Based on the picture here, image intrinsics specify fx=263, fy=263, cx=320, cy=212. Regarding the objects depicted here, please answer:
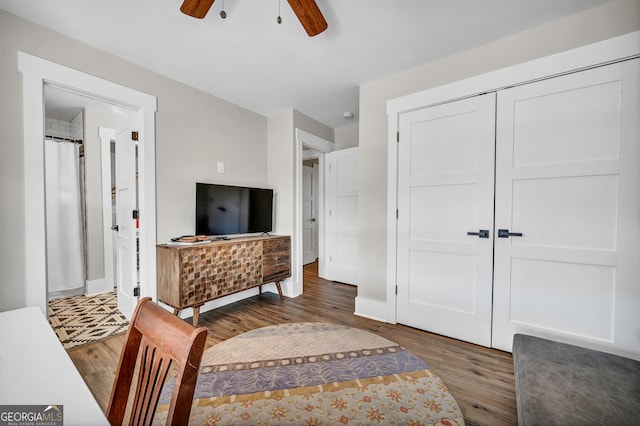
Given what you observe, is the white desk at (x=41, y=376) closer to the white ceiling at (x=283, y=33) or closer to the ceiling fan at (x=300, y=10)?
the ceiling fan at (x=300, y=10)

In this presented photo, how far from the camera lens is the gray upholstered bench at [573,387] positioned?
41.1 inches

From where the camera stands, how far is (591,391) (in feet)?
3.88

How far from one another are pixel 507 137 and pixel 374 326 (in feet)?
6.70

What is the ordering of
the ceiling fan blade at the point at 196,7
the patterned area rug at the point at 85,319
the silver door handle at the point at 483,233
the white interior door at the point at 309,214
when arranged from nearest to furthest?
the ceiling fan blade at the point at 196,7
the silver door handle at the point at 483,233
the patterned area rug at the point at 85,319
the white interior door at the point at 309,214

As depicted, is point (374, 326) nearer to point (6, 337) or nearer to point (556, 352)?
point (556, 352)

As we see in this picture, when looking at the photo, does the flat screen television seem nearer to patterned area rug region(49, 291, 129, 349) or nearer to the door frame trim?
patterned area rug region(49, 291, 129, 349)

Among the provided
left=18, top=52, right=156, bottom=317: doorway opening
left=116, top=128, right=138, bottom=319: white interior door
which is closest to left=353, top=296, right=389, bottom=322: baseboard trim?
left=116, top=128, right=138, bottom=319: white interior door

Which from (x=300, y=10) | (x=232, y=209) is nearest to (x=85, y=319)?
(x=232, y=209)

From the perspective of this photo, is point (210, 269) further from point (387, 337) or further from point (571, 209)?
point (571, 209)

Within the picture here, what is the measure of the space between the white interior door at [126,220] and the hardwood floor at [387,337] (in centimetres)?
53

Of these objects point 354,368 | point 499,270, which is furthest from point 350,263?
point 354,368

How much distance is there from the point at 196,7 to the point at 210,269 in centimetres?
208

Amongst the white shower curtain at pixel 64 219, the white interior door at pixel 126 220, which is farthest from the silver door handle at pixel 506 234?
the white shower curtain at pixel 64 219

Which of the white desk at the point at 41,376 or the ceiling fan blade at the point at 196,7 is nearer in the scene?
the white desk at the point at 41,376
